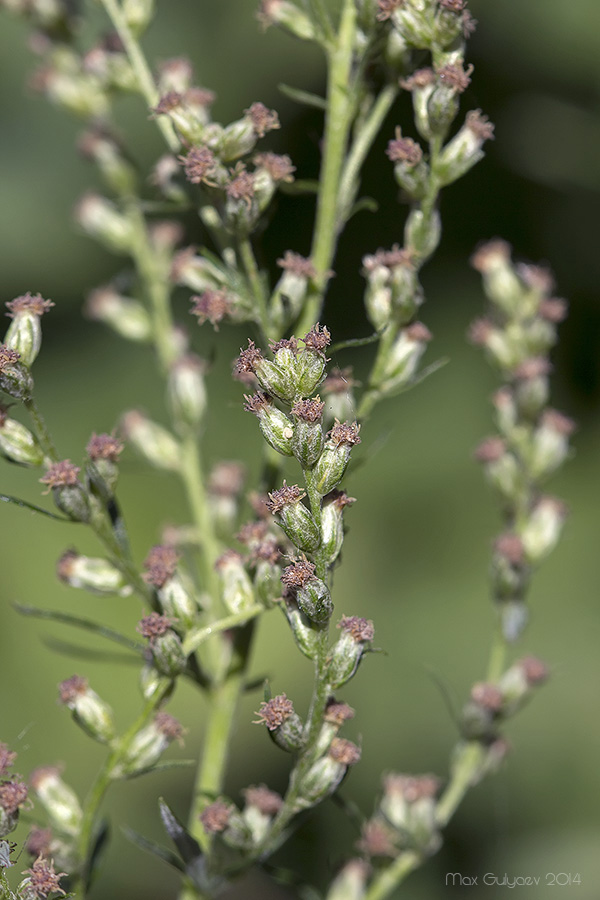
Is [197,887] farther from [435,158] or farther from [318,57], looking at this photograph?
[318,57]

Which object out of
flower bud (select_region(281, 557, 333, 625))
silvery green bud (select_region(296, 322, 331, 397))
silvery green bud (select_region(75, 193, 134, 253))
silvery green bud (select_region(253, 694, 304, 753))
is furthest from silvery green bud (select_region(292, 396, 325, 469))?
silvery green bud (select_region(75, 193, 134, 253))

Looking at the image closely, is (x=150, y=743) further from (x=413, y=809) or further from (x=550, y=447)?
(x=550, y=447)

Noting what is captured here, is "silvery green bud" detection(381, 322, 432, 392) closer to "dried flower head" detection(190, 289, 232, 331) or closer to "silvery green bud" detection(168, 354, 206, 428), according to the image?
"dried flower head" detection(190, 289, 232, 331)

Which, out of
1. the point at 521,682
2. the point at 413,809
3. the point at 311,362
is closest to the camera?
the point at 311,362

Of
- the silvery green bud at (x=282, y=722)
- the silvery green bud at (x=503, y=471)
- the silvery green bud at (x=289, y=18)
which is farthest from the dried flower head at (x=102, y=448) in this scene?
the silvery green bud at (x=503, y=471)

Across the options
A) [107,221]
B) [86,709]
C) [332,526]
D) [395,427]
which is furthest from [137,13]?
[395,427]

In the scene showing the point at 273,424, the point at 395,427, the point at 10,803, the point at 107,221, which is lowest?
the point at 10,803
